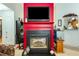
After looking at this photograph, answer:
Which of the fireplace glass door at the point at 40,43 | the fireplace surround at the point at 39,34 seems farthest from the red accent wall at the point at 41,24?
the fireplace glass door at the point at 40,43

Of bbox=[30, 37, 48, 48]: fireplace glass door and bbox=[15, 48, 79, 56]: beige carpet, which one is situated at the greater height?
bbox=[30, 37, 48, 48]: fireplace glass door

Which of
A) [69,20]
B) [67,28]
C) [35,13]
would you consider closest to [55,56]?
[67,28]

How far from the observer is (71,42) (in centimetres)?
242

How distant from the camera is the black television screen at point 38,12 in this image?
2.38m

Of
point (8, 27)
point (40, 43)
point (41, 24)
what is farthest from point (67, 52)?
point (8, 27)

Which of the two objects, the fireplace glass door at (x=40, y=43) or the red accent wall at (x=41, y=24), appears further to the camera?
the fireplace glass door at (x=40, y=43)

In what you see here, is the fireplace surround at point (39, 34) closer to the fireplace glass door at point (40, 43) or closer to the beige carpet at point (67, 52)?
the fireplace glass door at point (40, 43)

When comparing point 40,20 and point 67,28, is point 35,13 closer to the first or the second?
point 40,20

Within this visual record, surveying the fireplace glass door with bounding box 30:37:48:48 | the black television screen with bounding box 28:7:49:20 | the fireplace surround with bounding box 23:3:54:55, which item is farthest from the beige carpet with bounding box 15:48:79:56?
the black television screen with bounding box 28:7:49:20

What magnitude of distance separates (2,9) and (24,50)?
0.95 meters

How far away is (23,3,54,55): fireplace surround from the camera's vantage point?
242 cm

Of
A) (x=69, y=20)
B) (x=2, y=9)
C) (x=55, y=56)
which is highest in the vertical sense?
(x=2, y=9)

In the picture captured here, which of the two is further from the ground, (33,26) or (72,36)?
(33,26)

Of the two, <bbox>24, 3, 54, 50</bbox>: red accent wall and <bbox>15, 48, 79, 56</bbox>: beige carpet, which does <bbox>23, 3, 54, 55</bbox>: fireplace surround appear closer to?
<bbox>24, 3, 54, 50</bbox>: red accent wall
